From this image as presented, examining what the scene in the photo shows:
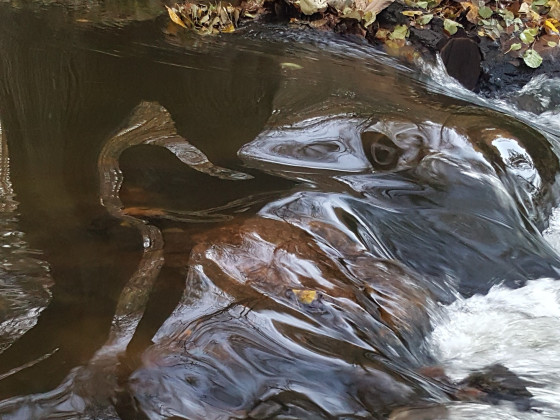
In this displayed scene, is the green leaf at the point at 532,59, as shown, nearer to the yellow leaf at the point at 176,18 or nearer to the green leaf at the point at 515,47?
the green leaf at the point at 515,47

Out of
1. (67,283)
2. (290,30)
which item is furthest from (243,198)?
(290,30)

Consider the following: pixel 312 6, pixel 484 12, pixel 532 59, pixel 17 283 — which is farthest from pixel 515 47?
pixel 17 283

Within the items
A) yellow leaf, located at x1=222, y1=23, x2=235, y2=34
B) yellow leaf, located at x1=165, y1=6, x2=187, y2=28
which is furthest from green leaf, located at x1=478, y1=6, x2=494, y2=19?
yellow leaf, located at x1=165, y1=6, x2=187, y2=28

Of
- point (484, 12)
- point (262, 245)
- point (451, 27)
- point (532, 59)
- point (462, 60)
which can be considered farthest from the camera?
point (484, 12)

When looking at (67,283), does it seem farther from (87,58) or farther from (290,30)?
(290,30)

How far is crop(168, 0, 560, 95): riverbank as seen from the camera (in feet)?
17.9

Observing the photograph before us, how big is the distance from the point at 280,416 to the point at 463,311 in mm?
1210

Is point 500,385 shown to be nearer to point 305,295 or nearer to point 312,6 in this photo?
point 305,295

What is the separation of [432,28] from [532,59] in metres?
1.04

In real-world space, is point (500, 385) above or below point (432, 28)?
below

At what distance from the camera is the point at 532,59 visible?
5.80 m

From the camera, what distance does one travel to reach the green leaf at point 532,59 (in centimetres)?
578

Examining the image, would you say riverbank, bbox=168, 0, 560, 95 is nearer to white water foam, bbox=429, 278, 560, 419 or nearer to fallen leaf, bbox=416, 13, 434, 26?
fallen leaf, bbox=416, 13, 434, 26

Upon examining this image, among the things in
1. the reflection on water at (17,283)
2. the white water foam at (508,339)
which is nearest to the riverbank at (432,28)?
the white water foam at (508,339)
